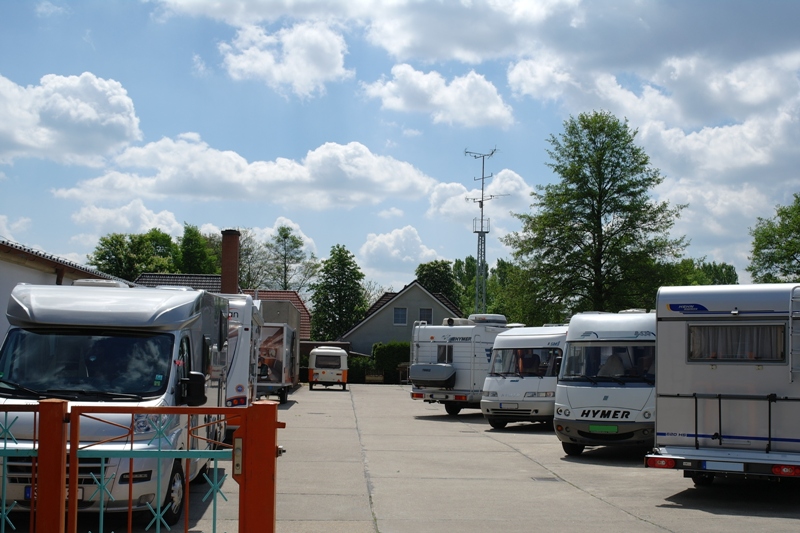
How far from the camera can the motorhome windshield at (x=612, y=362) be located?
661 inches

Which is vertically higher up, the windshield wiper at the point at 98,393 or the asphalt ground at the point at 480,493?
the windshield wiper at the point at 98,393

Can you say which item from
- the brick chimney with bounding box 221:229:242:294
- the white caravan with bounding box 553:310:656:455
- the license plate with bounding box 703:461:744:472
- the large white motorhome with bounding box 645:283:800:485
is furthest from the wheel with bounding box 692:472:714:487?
the brick chimney with bounding box 221:229:242:294

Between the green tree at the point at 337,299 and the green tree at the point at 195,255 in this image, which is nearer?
the green tree at the point at 337,299

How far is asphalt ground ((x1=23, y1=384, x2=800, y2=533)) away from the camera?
1015cm

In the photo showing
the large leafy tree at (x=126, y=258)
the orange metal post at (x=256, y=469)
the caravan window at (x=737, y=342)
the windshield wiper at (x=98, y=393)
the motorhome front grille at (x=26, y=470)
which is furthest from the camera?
the large leafy tree at (x=126, y=258)

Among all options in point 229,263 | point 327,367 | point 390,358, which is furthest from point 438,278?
point 229,263

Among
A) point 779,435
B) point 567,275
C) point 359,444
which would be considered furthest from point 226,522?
point 567,275

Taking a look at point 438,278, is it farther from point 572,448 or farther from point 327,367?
point 572,448

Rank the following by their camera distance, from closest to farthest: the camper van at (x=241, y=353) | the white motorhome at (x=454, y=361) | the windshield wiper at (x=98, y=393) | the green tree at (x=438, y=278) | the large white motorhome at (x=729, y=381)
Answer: the windshield wiper at (x=98, y=393), the large white motorhome at (x=729, y=381), the camper van at (x=241, y=353), the white motorhome at (x=454, y=361), the green tree at (x=438, y=278)

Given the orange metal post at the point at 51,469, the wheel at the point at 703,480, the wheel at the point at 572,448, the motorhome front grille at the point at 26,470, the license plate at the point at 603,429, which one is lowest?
the wheel at the point at 572,448

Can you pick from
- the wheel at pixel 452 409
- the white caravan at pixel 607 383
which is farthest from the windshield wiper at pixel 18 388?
the wheel at pixel 452 409

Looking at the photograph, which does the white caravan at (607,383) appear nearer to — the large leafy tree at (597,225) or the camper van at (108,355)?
the camper van at (108,355)

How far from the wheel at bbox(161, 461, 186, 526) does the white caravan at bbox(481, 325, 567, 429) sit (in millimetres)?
14143

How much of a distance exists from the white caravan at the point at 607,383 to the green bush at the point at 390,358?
38615 millimetres
